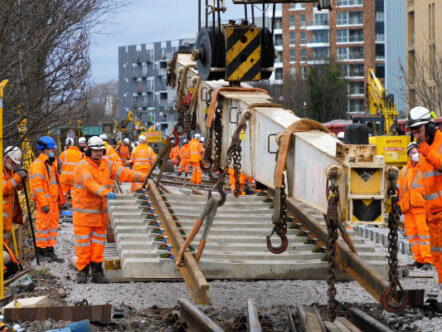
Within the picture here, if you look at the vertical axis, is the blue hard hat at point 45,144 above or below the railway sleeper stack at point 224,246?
above

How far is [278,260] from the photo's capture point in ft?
29.9

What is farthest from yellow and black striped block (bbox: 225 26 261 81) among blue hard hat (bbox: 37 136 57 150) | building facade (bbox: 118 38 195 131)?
building facade (bbox: 118 38 195 131)

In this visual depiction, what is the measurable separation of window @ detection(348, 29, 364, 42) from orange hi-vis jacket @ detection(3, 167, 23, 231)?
10146cm

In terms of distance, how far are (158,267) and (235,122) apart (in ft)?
5.65

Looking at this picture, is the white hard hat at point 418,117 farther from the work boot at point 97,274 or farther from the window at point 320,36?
the window at point 320,36

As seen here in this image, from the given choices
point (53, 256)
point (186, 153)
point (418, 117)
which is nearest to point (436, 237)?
point (418, 117)

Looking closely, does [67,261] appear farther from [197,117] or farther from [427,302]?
[427,302]

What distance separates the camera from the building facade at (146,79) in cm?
15925

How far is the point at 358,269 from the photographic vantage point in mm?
8305

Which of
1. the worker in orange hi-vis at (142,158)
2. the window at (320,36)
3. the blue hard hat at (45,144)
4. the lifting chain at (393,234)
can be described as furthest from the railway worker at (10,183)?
the window at (320,36)

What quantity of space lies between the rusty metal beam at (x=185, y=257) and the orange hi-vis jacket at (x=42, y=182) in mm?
1809

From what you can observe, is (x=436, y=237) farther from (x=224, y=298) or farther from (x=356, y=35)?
(x=356, y=35)

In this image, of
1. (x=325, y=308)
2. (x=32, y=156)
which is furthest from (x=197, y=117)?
(x=32, y=156)

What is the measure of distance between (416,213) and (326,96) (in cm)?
6255
